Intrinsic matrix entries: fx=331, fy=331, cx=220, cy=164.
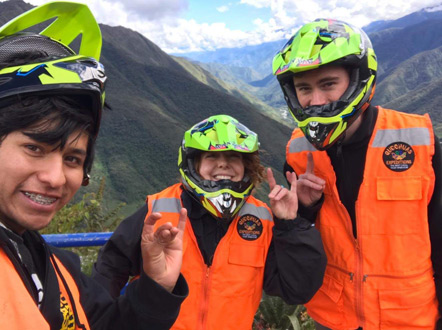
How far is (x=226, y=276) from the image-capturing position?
9.53 ft

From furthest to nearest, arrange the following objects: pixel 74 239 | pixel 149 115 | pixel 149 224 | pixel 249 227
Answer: pixel 149 115 < pixel 74 239 < pixel 249 227 < pixel 149 224

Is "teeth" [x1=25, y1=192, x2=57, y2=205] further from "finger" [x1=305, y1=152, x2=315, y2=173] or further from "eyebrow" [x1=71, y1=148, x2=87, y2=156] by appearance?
"finger" [x1=305, y1=152, x2=315, y2=173]

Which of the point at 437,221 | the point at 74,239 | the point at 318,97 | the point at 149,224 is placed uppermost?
the point at 318,97

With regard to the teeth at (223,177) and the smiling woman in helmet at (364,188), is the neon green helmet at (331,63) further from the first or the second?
the teeth at (223,177)

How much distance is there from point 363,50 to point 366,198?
1.27m

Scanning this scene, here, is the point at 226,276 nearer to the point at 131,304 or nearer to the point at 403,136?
the point at 131,304

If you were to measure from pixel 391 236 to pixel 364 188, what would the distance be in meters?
0.43

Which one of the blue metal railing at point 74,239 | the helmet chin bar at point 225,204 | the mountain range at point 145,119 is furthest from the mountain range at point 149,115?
the helmet chin bar at point 225,204

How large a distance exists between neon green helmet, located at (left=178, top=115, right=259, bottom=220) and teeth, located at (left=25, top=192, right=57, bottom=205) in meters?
1.58

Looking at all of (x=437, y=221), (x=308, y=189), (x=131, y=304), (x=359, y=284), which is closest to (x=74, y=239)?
(x=131, y=304)

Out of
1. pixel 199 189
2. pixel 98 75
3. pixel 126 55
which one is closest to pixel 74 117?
pixel 98 75

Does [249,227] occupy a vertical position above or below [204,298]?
above

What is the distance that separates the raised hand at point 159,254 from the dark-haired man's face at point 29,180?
661mm

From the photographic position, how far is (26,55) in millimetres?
1784
